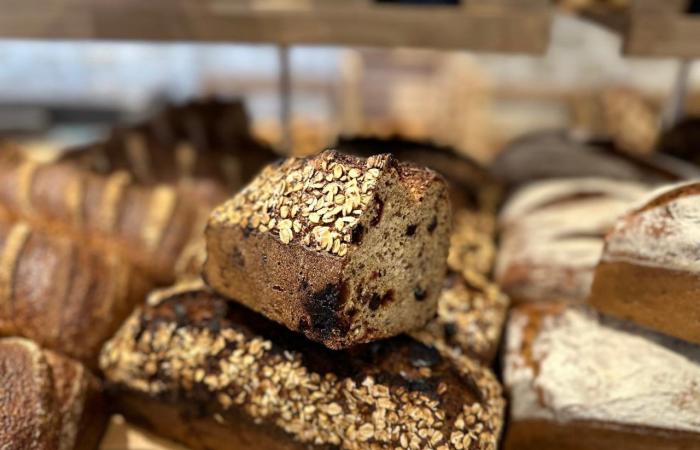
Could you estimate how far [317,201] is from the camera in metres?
1.04

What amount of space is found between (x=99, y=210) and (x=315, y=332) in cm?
93

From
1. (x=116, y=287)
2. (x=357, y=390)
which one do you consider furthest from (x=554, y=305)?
(x=116, y=287)

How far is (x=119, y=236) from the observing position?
5.49 feet

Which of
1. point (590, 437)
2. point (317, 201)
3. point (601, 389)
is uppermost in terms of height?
point (317, 201)

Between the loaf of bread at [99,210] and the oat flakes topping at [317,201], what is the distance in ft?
2.02

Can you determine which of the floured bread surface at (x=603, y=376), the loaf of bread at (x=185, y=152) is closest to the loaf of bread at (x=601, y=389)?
the floured bread surface at (x=603, y=376)

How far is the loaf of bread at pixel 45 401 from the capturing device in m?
1.17

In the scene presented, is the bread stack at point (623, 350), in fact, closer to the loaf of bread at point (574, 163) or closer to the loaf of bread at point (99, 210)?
the loaf of bread at point (574, 163)

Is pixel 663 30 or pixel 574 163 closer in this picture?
pixel 663 30

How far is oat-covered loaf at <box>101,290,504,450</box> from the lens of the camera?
1.16 metres

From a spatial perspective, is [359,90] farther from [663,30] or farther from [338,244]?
[338,244]

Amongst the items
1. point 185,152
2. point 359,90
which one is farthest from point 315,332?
point 359,90

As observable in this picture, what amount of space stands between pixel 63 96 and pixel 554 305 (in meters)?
3.23

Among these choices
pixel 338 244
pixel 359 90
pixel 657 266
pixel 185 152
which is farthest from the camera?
pixel 359 90
